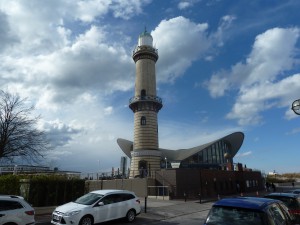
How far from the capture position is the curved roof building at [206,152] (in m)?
56.9

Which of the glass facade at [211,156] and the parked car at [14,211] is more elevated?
the glass facade at [211,156]

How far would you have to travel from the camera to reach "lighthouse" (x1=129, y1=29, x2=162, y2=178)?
4400 cm

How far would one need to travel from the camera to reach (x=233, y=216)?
268 inches

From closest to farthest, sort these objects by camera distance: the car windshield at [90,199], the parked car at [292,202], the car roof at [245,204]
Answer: the car roof at [245,204] < the parked car at [292,202] < the car windshield at [90,199]

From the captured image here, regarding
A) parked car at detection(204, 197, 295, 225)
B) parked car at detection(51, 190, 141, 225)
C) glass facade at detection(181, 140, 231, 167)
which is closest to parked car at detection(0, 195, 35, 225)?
parked car at detection(51, 190, 141, 225)

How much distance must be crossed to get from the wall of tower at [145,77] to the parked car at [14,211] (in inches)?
1389

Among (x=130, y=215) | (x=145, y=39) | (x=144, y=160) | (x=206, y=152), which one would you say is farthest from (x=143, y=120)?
(x=130, y=215)

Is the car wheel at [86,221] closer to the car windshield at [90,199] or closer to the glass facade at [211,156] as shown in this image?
the car windshield at [90,199]

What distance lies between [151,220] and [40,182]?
24.4 ft

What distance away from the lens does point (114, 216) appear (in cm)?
1549

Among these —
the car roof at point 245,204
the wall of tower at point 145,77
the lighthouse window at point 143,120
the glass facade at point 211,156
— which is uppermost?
the wall of tower at point 145,77

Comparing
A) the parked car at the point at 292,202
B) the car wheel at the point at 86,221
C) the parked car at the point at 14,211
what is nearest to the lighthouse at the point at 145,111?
the car wheel at the point at 86,221

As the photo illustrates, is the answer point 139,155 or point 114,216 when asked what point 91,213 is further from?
point 139,155

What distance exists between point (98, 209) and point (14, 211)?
409 cm
